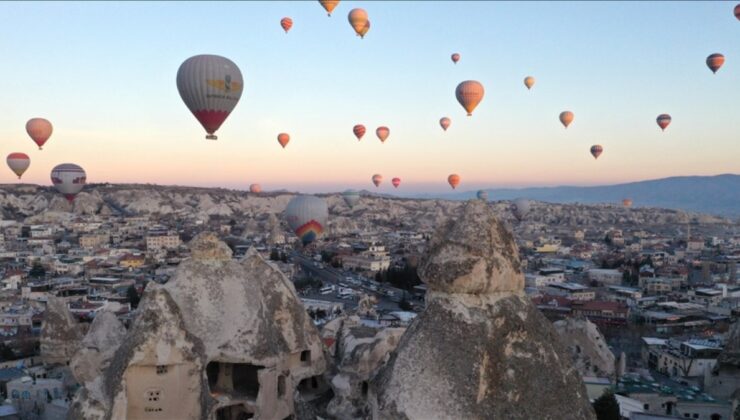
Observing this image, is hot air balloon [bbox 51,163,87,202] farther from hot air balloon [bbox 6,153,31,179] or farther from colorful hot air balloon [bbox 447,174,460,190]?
colorful hot air balloon [bbox 447,174,460,190]

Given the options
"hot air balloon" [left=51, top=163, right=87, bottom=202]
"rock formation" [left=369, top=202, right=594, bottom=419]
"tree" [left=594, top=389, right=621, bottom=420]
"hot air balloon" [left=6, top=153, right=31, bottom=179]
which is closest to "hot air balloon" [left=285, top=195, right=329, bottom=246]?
"hot air balloon" [left=51, top=163, right=87, bottom=202]

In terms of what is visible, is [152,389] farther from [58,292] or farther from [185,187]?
[185,187]

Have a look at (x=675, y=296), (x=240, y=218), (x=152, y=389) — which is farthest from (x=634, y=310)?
(x=240, y=218)

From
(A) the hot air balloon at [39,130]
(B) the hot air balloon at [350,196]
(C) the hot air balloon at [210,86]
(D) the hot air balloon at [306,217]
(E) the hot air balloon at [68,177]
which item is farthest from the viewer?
(B) the hot air balloon at [350,196]

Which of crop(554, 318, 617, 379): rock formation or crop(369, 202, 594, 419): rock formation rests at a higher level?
crop(369, 202, 594, 419): rock formation

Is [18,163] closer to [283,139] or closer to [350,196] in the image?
[283,139]

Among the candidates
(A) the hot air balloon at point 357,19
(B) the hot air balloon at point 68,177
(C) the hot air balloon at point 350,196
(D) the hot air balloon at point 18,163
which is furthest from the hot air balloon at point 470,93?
(C) the hot air balloon at point 350,196

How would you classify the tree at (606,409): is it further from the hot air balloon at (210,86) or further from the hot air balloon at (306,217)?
the hot air balloon at (306,217)

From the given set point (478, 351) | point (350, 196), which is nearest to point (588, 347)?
point (478, 351)
